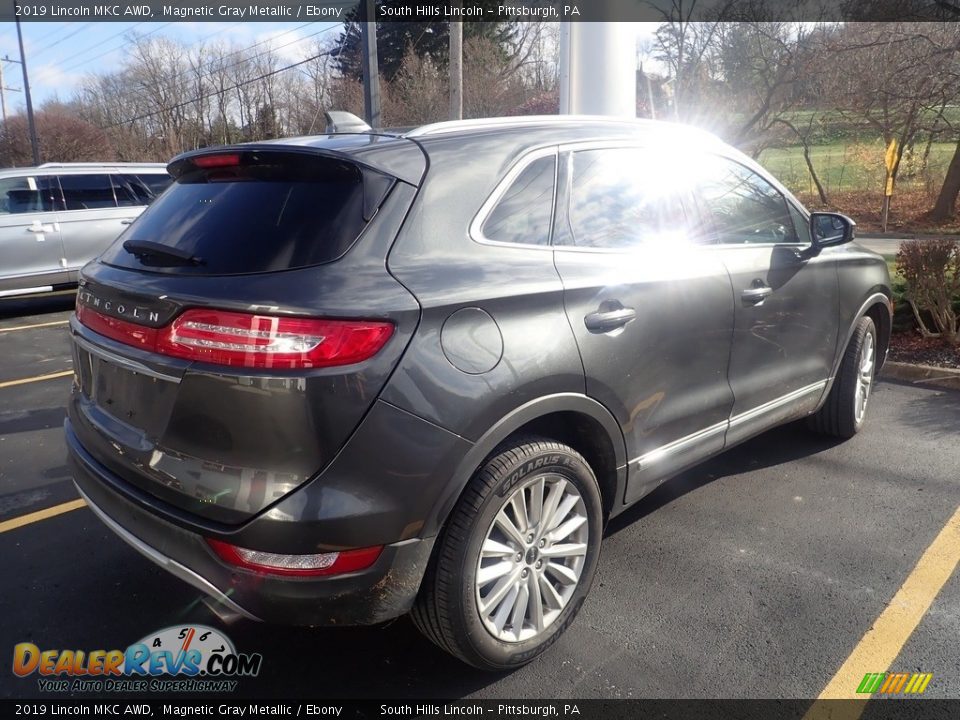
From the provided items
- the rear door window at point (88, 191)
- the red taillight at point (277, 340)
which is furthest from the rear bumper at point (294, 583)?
the rear door window at point (88, 191)

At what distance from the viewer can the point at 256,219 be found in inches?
92.7

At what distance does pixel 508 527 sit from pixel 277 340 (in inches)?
38.4

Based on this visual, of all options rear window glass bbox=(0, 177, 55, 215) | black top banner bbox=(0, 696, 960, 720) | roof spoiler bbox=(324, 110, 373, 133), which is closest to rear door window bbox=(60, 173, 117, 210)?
rear window glass bbox=(0, 177, 55, 215)

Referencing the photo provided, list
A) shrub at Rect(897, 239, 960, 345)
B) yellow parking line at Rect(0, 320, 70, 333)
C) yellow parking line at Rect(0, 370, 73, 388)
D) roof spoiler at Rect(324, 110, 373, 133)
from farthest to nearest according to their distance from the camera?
yellow parking line at Rect(0, 320, 70, 333) < yellow parking line at Rect(0, 370, 73, 388) < shrub at Rect(897, 239, 960, 345) < roof spoiler at Rect(324, 110, 373, 133)

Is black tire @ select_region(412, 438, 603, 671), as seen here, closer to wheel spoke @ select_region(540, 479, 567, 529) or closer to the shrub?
wheel spoke @ select_region(540, 479, 567, 529)

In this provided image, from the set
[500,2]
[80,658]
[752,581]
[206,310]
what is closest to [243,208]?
[206,310]

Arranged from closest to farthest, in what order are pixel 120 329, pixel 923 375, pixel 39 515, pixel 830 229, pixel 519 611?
pixel 120 329
pixel 519 611
pixel 39 515
pixel 830 229
pixel 923 375

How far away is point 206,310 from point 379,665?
1395 mm

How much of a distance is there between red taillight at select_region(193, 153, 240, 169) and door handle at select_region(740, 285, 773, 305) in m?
2.22

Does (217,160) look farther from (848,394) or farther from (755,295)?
(848,394)

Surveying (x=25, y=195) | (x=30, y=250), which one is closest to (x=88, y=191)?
(x=25, y=195)

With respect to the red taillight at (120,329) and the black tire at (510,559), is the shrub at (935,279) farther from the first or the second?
the red taillight at (120,329)

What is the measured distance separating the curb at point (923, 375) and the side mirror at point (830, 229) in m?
2.17

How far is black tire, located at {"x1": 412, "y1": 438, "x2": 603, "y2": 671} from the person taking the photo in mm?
2314
